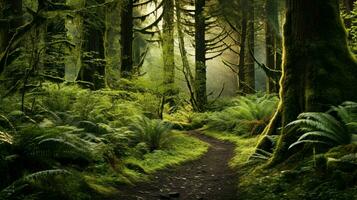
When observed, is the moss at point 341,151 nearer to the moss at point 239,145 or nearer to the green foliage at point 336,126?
the green foliage at point 336,126

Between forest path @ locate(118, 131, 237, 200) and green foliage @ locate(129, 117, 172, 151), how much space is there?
1.18 metres

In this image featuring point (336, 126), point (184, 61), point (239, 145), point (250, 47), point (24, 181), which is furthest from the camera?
point (250, 47)

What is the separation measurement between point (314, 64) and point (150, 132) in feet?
15.6

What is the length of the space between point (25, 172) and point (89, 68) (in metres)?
7.22

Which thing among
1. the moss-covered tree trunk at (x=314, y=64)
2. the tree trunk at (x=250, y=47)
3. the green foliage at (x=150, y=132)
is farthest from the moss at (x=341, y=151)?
the tree trunk at (x=250, y=47)

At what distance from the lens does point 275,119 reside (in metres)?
7.98

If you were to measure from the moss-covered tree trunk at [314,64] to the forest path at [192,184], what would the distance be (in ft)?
3.72

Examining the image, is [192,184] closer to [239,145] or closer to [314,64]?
[314,64]

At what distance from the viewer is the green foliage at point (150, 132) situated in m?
9.98

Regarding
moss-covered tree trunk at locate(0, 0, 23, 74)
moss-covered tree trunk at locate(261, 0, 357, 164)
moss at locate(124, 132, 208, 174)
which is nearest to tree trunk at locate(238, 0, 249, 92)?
moss at locate(124, 132, 208, 174)

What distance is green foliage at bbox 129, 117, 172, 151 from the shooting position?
9977 mm

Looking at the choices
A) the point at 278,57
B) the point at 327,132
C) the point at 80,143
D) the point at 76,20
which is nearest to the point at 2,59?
the point at 80,143

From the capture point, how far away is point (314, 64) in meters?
6.97

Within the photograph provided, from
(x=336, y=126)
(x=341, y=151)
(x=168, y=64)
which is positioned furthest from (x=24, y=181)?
(x=168, y=64)
